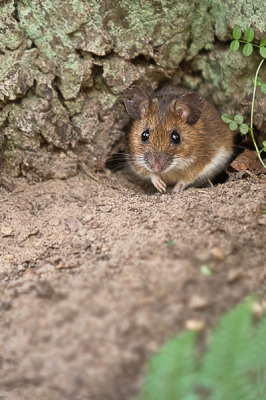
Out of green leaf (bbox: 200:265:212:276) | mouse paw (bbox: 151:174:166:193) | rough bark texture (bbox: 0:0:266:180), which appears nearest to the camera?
green leaf (bbox: 200:265:212:276)

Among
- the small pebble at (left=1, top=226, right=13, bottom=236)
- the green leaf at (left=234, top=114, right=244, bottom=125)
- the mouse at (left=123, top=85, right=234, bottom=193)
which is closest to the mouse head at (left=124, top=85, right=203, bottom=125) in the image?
the mouse at (left=123, top=85, right=234, bottom=193)

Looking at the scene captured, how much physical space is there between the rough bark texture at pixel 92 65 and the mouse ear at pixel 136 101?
0.50 ft

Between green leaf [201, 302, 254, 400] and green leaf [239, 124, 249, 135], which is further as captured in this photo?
green leaf [239, 124, 249, 135]

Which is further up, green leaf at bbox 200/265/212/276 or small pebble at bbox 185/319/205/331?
green leaf at bbox 200/265/212/276

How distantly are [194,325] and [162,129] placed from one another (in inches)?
146

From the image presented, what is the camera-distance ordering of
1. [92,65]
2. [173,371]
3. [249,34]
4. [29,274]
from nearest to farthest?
[173,371] → [29,274] → [249,34] → [92,65]

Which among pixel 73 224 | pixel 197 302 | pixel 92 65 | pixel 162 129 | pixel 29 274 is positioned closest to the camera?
pixel 197 302

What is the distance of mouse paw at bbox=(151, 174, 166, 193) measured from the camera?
5422 millimetres

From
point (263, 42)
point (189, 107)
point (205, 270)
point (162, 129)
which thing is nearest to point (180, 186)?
point (162, 129)

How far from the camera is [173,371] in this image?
5.19ft

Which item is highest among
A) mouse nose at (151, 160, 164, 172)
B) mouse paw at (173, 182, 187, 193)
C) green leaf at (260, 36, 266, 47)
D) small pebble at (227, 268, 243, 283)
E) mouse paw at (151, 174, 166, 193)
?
green leaf at (260, 36, 266, 47)

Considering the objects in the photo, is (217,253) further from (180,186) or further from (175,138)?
(180,186)

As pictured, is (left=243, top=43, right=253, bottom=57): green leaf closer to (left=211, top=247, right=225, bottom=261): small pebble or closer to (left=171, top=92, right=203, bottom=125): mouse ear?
(left=171, top=92, right=203, bottom=125): mouse ear

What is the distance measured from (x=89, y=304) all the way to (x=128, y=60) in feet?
12.0
